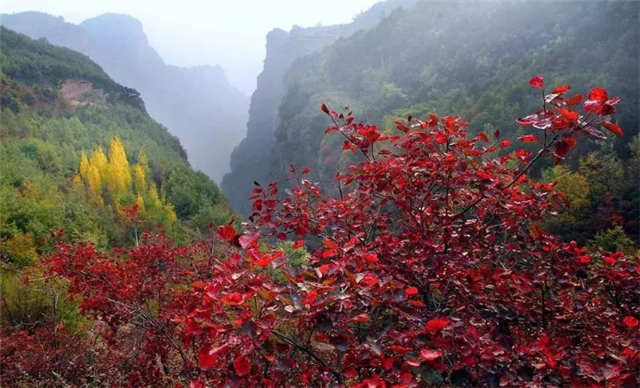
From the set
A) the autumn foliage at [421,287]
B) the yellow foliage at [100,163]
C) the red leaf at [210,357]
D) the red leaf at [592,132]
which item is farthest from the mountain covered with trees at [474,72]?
the yellow foliage at [100,163]

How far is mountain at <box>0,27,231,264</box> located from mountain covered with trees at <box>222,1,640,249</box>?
30.6ft

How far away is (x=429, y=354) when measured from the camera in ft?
4.30

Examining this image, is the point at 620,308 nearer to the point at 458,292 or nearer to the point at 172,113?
the point at 458,292

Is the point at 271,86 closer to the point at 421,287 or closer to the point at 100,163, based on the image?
the point at 100,163

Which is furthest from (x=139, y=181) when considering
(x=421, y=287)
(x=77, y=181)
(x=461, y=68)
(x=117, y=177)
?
(x=421, y=287)

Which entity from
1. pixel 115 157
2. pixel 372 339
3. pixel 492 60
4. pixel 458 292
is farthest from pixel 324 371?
pixel 492 60

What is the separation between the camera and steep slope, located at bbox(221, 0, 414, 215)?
70812 mm

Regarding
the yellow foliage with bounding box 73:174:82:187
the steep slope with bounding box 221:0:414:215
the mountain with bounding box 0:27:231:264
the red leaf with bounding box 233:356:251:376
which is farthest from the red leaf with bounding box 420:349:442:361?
the steep slope with bounding box 221:0:414:215

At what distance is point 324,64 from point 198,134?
237ft

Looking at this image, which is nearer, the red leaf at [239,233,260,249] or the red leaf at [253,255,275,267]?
the red leaf at [253,255,275,267]

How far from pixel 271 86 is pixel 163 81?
6137 centimetres

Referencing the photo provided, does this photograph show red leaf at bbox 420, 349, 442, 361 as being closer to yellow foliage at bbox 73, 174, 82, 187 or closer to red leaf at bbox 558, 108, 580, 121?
red leaf at bbox 558, 108, 580, 121

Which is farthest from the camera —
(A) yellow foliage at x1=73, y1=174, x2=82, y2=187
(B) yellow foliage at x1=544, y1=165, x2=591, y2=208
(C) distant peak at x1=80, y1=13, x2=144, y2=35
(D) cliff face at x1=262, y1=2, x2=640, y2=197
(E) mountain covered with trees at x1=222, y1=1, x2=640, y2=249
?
(C) distant peak at x1=80, y1=13, x2=144, y2=35

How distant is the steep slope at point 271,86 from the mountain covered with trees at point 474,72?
47.7ft
